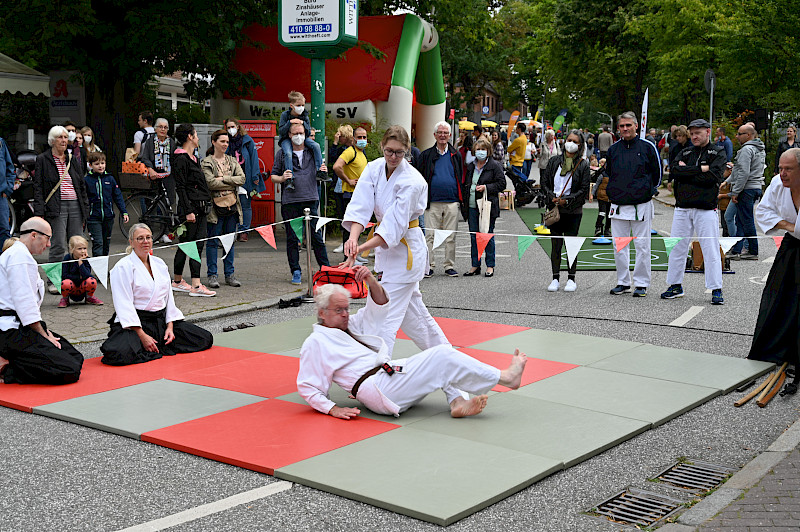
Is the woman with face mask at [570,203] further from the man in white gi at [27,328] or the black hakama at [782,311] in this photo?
the man in white gi at [27,328]

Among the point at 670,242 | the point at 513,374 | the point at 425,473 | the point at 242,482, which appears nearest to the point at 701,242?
the point at 670,242

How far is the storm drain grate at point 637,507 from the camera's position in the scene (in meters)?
4.71

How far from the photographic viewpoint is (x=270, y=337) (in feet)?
30.5

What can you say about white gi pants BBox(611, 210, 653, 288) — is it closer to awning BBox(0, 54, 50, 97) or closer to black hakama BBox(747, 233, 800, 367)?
black hakama BBox(747, 233, 800, 367)

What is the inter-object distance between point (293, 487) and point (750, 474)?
2571 millimetres

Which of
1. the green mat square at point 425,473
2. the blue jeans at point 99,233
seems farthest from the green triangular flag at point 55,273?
the green mat square at point 425,473

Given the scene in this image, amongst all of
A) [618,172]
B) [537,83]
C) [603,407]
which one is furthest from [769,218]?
[537,83]

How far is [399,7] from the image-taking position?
25219 millimetres

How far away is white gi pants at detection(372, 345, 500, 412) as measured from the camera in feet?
20.1

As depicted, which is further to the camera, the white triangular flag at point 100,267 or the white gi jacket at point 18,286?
the white triangular flag at point 100,267

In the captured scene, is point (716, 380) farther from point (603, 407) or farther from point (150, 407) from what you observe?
point (150, 407)

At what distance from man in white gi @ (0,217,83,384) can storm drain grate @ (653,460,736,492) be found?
4.65 m

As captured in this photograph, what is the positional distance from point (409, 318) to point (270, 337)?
259 centimetres

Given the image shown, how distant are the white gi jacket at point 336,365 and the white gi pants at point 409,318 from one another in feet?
1.43
